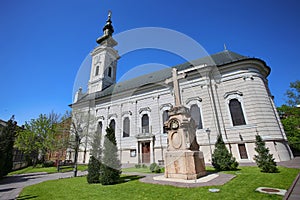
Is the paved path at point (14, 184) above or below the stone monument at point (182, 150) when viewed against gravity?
below

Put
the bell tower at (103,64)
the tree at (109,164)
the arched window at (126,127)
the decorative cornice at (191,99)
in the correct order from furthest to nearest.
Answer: the bell tower at (103,64) < the arched window at (126,127) < the decorative cornice at (191,99) < the tree at (109,164)

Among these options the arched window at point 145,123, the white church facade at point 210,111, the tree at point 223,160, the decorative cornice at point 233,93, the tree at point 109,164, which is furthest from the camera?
the arched window at point 145,123

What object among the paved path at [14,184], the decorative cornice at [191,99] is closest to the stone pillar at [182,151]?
the paved path at [14,184]

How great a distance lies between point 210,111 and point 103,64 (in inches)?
1016

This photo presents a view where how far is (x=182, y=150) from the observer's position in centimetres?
809

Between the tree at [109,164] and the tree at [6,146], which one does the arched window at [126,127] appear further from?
the tree at [109,164]

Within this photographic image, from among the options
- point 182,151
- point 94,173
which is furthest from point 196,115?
point 94,173

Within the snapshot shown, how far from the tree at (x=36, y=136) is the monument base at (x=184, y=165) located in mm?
20158

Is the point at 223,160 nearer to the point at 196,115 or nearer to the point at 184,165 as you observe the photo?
the point at 184,165

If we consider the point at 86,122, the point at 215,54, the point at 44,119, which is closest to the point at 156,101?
the point at 86,122

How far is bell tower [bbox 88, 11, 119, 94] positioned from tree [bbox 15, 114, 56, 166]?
11389 mm

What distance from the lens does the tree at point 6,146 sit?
13.4 m

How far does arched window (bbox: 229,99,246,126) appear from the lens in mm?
16052

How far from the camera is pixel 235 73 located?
1739cm
